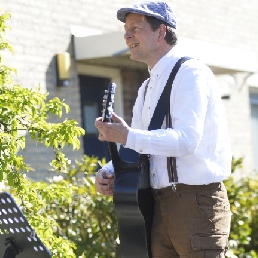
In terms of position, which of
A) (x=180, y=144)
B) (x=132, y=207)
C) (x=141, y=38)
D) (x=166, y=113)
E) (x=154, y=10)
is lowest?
(x=132, y=207)

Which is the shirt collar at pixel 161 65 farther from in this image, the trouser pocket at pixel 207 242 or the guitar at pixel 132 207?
the trouser pocket at pixel 207 242

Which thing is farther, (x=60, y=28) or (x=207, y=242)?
(x=60, y=28)

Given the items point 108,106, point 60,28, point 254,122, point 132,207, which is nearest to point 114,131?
point 108,106

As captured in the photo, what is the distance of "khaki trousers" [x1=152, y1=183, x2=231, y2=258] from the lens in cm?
346

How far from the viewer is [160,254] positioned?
3.64m

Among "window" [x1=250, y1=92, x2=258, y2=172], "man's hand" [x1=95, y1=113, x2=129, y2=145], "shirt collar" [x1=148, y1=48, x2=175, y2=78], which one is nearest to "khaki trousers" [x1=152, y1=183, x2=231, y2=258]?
"man's hand" [x1=95, y1=113, x2=129, y2=145]

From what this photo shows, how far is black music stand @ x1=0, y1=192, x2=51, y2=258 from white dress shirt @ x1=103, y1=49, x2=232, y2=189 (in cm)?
60

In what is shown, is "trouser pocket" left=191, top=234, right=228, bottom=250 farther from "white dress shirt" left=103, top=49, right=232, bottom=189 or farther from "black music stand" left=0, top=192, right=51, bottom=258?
"black music stand" left=0, top=192, right=51, bottom=258

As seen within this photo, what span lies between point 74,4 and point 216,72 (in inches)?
106

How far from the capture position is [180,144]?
131 inches

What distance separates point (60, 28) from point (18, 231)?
515 cm

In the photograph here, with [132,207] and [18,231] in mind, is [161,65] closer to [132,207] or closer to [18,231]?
[132,207]

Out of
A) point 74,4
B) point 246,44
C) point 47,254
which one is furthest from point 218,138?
point 246,44

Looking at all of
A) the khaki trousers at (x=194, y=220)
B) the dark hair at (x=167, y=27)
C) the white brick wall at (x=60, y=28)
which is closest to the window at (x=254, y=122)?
the white brick wall at (x=60, y=28)
